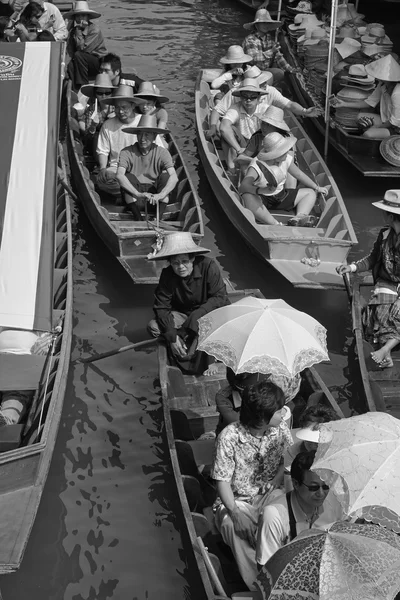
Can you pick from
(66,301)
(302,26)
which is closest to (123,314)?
(66,301)

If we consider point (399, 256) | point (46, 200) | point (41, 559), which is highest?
point (46, 200)

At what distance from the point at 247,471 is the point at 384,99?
6718 millimetres

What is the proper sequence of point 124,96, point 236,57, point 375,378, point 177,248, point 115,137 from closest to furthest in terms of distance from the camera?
point 375,378
point 177,248
point 124,96
point 115,137
point 236,57

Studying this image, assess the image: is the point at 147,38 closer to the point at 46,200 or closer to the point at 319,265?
the point at 319,265

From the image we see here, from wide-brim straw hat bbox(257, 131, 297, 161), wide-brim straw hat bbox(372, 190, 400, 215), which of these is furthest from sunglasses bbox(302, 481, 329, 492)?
wide-brim straw hat bbox(257, 131, 297, 161)

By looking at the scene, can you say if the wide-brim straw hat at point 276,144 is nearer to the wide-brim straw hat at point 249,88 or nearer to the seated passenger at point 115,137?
the wide-brim straw hat at point 249,88

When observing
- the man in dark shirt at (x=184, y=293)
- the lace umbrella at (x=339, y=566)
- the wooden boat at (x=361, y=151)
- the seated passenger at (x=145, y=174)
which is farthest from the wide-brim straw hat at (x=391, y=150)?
the lace umbrella at (x=339, y=566)

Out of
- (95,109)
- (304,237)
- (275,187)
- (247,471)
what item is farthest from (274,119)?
(247,471)

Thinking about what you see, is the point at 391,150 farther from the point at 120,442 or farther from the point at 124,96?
the point at 120,442

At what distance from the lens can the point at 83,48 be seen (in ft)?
42.3

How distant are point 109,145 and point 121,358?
2.99m

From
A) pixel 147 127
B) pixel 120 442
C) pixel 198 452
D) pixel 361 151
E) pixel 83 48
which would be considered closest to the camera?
pixel 198 452

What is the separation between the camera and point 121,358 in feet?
26.6

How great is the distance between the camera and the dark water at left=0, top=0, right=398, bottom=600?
5793 millimetres
